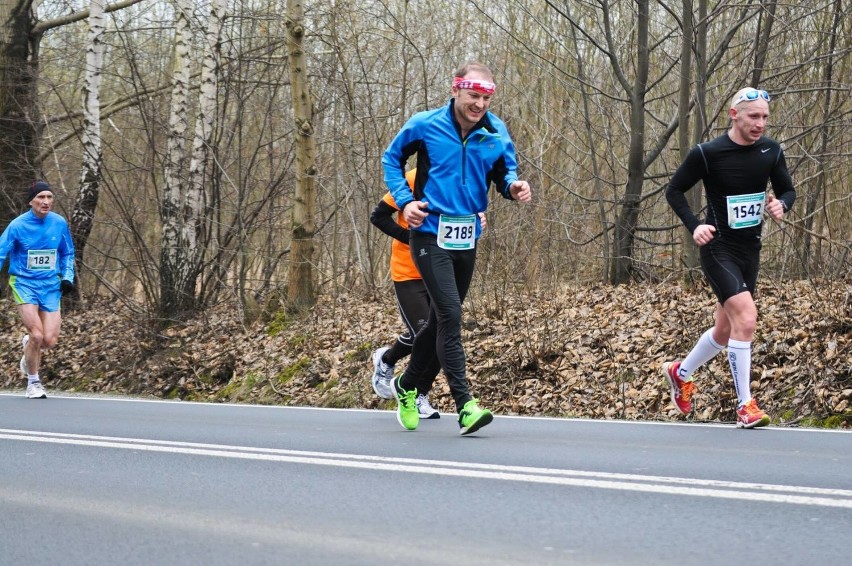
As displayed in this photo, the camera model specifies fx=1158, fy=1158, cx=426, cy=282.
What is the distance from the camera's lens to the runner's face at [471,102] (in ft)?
24.1

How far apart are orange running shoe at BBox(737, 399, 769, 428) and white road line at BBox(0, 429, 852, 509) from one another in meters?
2.52

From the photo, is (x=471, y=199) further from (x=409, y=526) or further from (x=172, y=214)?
(x=172, y=214)

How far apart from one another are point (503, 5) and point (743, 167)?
513 inches

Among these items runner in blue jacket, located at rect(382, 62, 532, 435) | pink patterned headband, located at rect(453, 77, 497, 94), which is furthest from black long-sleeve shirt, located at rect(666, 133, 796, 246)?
pink patterned headband, located at rect(453, 77, 497, 94)

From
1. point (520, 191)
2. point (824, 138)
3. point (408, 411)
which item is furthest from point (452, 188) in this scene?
point (824, 138)

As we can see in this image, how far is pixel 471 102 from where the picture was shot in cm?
735

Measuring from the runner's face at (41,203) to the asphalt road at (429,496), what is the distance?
15.6 ft

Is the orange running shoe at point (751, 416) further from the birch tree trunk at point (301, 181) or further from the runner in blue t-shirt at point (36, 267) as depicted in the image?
the birch tree trunk at point (301, 181)

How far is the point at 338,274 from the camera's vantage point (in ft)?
59.8

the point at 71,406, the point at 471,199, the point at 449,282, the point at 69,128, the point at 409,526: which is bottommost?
the point at 71,406

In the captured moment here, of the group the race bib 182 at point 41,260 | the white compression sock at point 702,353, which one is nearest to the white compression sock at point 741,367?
the white compression sock at point 702,353

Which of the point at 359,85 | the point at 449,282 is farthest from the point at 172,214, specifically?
the point at 449,282

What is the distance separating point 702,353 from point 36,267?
7.65 metres

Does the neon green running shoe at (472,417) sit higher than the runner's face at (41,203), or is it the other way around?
the runner's face at (41,203)
